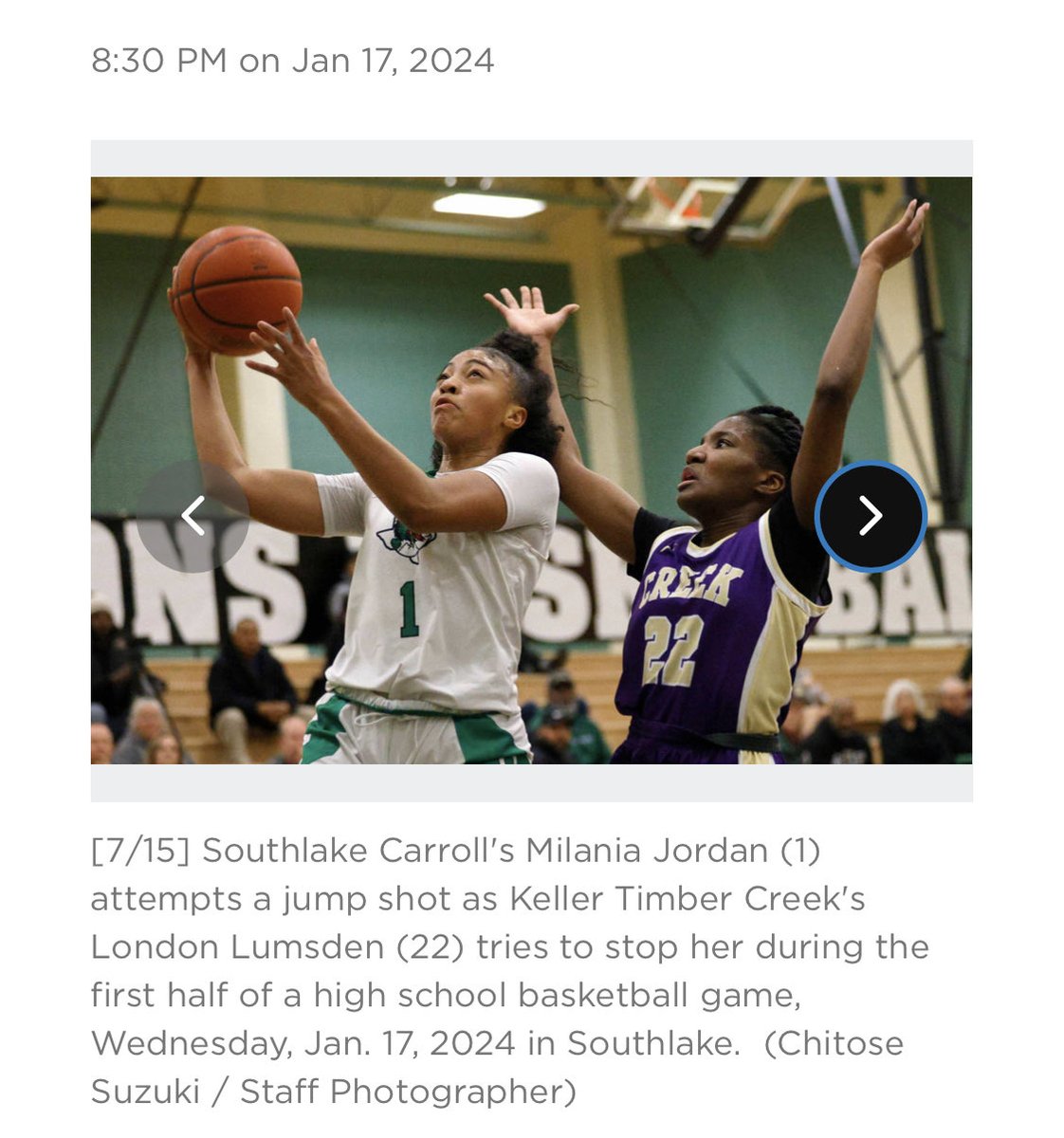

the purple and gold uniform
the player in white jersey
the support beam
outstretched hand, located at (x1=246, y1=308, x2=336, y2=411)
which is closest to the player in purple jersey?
the purple and gold uniform

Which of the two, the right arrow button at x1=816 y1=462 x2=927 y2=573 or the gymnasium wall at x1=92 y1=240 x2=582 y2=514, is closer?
the right arrow button at x1=816 y1=462 x2=927 y2=573

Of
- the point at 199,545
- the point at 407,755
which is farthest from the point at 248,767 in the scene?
the point at 199,545

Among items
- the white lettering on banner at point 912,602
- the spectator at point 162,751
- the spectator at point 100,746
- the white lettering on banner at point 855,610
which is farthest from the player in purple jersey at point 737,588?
the white lettering on banner at point 912,602

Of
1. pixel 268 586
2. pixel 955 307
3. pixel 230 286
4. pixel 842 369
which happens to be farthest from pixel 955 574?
pixel 230 286

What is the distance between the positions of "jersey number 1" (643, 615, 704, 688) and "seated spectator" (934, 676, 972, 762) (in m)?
7.28

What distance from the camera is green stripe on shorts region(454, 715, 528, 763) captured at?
10.9ft

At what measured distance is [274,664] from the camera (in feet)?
36.9

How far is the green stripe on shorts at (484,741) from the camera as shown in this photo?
3322 millimetres

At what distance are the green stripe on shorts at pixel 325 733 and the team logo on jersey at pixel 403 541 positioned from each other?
1.35 ft

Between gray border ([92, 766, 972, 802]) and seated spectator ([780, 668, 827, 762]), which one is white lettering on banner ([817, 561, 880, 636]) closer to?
seated spectator ([780, 668, 827, 762])

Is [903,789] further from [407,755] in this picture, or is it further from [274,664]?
[274,664]
